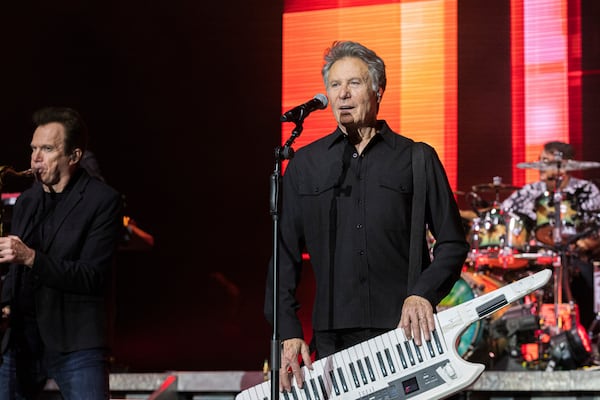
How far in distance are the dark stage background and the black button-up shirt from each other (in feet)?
15.6

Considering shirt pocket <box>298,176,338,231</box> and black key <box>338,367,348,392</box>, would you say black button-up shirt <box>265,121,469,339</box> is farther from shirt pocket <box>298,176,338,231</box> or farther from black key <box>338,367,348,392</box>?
black key <box>338,367,348,392</box>

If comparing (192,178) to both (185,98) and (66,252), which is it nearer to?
(185,98)

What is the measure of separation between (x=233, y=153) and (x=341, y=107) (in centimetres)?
500

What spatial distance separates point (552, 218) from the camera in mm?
7398

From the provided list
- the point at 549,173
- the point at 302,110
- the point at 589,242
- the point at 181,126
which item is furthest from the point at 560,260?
the point at 302,110

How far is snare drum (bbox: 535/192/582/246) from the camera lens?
7266mm

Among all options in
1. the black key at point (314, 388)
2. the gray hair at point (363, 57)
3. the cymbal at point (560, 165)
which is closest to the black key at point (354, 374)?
the black key at point (314, 388)

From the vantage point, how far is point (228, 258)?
325 inches

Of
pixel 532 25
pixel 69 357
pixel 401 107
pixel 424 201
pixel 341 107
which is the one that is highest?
pixel 532 25

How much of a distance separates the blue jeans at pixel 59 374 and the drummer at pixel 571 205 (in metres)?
4.53

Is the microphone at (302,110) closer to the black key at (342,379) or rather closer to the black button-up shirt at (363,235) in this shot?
the black button-up shirt at (363,235)

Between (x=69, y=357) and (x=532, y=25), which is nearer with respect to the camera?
(x=69, y=357)

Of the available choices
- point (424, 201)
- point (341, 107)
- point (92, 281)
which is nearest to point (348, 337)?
point (424, 201)

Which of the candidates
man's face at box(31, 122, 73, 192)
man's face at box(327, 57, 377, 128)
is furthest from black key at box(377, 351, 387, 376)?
man's face at box(31, 122, 73, 192)
